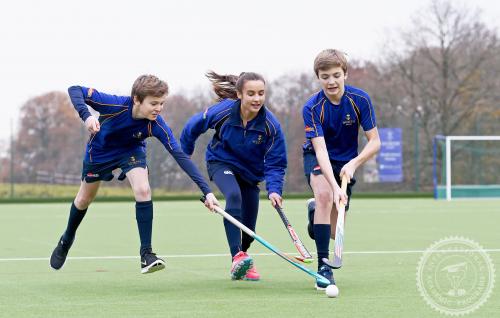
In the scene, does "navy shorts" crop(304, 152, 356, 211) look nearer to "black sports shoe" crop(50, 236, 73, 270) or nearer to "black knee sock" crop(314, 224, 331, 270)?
"black knee sock" crop(314, 224, 331, 270)

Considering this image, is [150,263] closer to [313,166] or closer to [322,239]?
[322,239]

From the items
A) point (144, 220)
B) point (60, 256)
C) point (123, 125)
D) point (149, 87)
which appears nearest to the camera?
point (149, 87)

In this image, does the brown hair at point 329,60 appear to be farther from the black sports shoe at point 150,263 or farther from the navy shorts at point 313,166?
the black sports shoe at point 150,263

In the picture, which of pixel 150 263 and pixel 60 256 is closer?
pixel 150 263

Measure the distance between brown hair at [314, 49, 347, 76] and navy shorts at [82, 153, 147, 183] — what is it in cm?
157

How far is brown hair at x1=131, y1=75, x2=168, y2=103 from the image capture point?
669 cm

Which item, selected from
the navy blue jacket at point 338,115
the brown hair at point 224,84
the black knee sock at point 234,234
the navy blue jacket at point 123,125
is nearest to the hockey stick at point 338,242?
the navy blue jacket at point 338,115

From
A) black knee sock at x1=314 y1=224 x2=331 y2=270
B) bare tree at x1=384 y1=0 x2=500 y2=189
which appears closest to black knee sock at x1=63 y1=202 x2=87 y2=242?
black knee sock at x1=314 y1=224 x2=331 y2=270

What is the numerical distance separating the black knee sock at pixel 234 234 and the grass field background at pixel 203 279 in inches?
9.8

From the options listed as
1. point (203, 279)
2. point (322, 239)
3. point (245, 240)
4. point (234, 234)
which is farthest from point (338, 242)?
point (245, 240)

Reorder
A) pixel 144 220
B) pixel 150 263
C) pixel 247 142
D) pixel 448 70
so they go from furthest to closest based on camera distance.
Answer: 1. pixel 448 70
2. pixel 247 142
3. pixel 144 220
4. pixel 150 263

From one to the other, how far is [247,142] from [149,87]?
911 millimetres

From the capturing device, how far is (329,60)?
20.9 ft

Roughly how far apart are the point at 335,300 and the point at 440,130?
31959 millimetres
